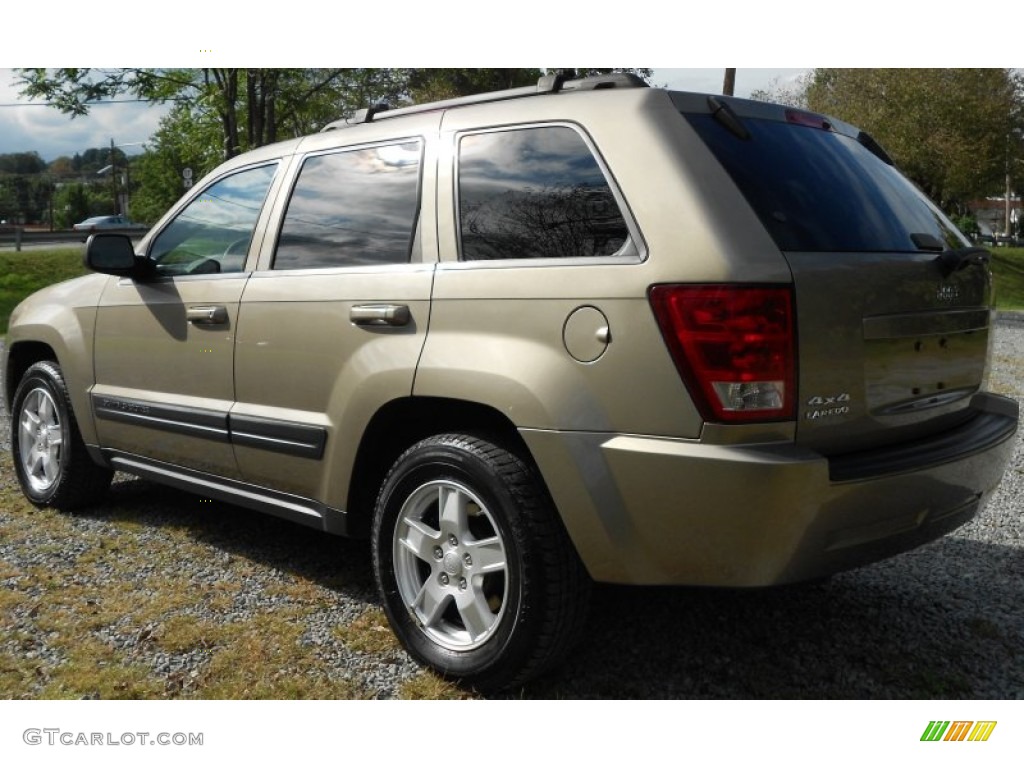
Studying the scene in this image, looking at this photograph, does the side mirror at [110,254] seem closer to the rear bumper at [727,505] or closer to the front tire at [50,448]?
the front tire at [50,448]

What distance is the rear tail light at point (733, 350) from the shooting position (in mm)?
2537

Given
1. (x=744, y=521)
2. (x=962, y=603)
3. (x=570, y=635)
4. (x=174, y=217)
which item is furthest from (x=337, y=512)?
(x=962, y=603)

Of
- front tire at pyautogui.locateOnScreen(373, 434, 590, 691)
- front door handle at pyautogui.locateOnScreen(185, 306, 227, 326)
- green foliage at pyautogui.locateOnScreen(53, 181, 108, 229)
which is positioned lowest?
green foliage at pyautogui.locateOnScreen(53, 181, 108, 229)

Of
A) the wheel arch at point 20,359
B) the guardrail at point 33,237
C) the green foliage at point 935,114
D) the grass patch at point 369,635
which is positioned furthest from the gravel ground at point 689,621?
the green foliage at point 935,114

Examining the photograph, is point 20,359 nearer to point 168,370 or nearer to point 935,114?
point 168,370

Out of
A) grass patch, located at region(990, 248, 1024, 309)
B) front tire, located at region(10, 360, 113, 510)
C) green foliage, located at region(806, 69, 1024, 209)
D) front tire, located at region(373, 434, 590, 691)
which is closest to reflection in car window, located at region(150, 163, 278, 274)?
front tire, located at region(10, 360, 113, 510)

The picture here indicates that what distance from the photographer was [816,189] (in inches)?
116

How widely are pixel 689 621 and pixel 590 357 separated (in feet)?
4.78

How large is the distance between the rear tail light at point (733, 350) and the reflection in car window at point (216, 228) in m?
2.19

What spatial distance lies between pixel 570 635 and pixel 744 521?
683 millimetres

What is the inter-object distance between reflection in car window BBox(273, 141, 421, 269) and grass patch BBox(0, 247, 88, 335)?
2139 centimetres

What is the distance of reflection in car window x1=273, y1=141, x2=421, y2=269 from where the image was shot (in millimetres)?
3424

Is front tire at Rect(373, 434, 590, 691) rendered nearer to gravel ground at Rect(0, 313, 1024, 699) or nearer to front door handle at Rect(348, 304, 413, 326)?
gravel ground at Rect(0, 313, 1024, 699)

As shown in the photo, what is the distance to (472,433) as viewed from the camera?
308cm
